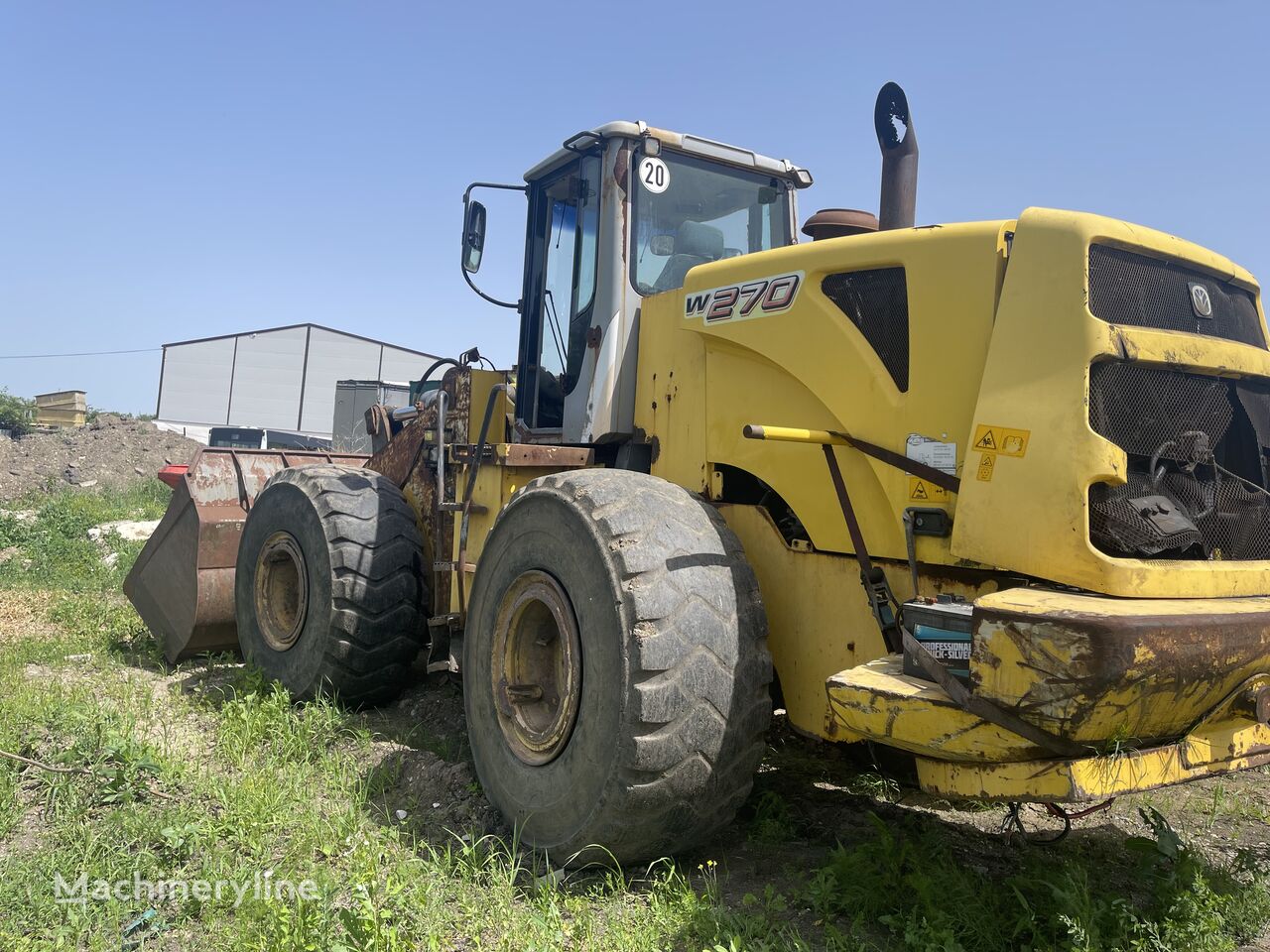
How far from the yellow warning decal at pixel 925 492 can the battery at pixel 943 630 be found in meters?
0.33

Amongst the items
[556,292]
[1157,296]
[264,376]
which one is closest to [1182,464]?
[1157,296]

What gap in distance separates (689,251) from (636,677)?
8.12 feet

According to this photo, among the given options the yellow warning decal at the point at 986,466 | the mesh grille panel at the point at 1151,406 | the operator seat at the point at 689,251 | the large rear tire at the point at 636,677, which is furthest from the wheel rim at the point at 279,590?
the mesh grille panel at the point at 1151,406

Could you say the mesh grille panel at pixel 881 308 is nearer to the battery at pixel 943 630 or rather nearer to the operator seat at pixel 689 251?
the battery at pixel 943 630

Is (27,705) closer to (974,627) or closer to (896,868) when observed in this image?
(896,868)

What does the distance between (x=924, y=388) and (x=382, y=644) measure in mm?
3331

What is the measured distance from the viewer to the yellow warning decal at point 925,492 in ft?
9.71

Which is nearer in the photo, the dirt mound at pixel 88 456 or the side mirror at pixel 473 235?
the side mirror at pixel 473 235

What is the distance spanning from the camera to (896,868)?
3.12 meters

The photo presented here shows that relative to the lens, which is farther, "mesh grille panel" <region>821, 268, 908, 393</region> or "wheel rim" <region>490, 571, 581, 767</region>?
"wheel rim" <region>490, 571, 581, 767</region>

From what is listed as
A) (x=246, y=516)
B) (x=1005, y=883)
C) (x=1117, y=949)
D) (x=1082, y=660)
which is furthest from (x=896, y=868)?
(x=246, y=516)

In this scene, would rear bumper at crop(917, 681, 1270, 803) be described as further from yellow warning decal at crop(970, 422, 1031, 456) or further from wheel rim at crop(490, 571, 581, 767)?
wheel rim at crop(490, 571, 581, 767)

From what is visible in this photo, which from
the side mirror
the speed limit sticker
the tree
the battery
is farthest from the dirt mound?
the battery

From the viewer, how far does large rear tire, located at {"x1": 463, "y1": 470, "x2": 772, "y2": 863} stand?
3029mm
